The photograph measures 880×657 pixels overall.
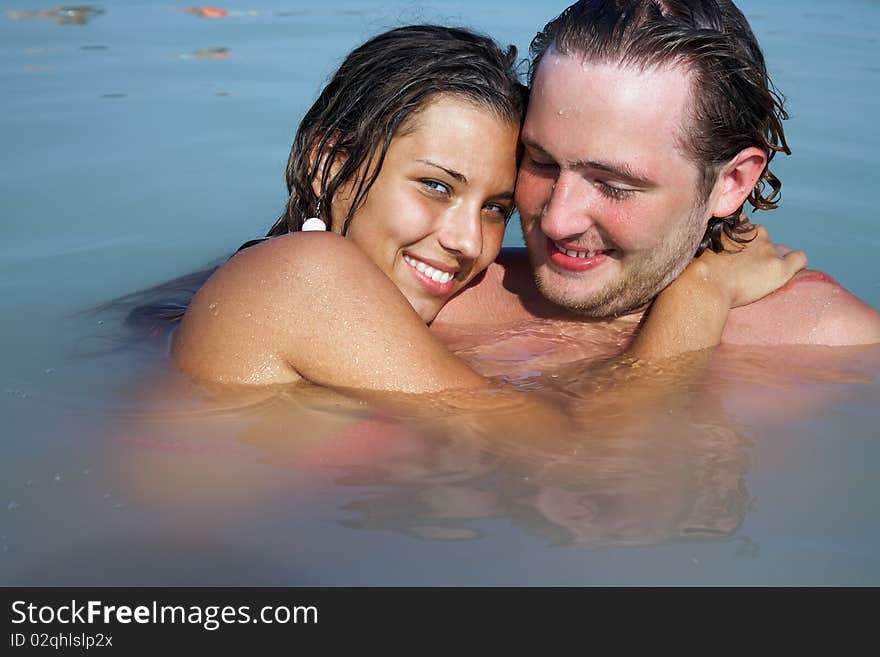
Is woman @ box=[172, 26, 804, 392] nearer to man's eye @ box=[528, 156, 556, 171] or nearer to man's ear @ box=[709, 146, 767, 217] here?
man's eye @ box=[528, 156, 556, 171]

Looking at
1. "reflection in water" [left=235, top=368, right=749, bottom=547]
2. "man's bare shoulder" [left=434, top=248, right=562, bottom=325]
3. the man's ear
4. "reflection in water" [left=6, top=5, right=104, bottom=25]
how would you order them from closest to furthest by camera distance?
"reflection in water" [left=235, top=368, right=749, bottom=547] < the man's ear < "man's bare shoulder" [left=434, top=248, right=562, bottom=325] < "reflection in water" [left=6, top=5, right=104, bottom=25]

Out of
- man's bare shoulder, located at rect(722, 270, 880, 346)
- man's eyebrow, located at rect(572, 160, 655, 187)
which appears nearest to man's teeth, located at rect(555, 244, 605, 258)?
man's eyebrow, located at rect(572, 160, 655, 187)

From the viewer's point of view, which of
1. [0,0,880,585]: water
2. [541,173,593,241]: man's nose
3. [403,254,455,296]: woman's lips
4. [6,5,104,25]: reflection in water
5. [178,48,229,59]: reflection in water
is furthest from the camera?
[6,5,104,25]: reflection in water

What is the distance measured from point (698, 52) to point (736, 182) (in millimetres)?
583

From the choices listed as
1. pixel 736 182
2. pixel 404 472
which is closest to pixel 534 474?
pixel 404 472

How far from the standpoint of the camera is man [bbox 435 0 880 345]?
11.6 ft

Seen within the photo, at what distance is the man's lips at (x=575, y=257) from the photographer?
3820 millimetres

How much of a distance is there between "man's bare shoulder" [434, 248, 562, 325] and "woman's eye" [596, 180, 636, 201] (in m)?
0.75

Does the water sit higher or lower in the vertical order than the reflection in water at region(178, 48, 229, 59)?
lower

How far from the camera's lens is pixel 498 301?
435cm

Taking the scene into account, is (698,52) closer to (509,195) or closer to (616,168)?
(616,168)

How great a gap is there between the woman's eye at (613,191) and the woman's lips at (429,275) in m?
0.62
